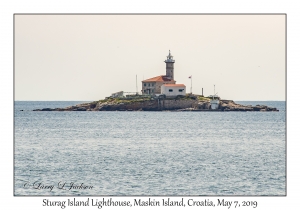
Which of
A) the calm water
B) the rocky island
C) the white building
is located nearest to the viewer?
the calm water

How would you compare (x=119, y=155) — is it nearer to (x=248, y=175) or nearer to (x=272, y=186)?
(x=248, y=175)

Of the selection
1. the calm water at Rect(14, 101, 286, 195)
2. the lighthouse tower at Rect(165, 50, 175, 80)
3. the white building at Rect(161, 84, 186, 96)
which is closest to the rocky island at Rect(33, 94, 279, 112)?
the white building at Rect(161, 84, 186, 96)

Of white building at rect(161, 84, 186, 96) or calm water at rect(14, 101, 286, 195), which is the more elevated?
white building at rect(161, 84, 186, 96)

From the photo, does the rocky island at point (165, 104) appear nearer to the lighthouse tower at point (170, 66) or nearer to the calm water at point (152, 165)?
the lighthouse tower at point (170, 66)

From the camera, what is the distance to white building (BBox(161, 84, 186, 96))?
392 ft

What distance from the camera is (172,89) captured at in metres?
120

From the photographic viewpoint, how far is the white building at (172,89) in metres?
119

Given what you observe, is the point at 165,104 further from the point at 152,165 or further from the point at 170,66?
the point at 152,165

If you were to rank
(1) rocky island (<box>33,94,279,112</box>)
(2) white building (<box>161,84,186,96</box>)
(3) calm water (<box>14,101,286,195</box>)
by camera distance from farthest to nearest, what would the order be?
(2) white building (<box>161,84,186,96</box>) < (1) rocky island (<box>33,94,279,112</box>) < (3) calm water (<box>14,101,286,195</box>)

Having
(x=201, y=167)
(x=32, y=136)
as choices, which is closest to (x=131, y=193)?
(x=201, y=167)

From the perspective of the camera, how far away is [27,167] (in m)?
32.9

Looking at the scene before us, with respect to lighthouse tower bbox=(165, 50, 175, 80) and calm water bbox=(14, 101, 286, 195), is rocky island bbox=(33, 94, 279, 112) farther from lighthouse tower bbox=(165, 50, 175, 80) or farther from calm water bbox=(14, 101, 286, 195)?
calm water bbox=(14, 101, 286, 195)
